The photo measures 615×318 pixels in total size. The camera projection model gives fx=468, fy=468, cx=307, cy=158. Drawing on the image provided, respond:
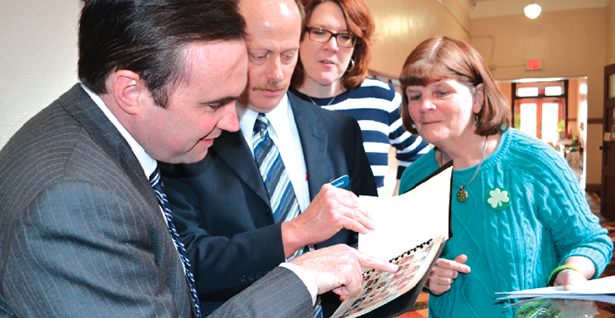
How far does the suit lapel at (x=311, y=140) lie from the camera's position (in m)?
1.46

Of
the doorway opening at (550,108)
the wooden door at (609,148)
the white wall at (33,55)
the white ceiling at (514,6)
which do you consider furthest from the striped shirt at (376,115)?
the doorway opening at (550,108)

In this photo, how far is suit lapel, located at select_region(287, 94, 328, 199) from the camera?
4.78 ft

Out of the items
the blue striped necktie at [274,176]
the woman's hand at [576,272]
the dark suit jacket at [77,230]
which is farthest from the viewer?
the blue striped necktie at [274,176]

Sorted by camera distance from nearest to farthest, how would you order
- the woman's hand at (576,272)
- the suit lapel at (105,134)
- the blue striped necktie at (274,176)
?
the suit lapel at (105,134), the woman's hand at (576,272), the blue striped necktie at (274,176)

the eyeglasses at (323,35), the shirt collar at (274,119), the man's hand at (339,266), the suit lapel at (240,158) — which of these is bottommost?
the man's hand at (339,266)

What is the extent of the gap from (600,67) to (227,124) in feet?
39.4

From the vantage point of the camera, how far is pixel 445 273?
1.45m

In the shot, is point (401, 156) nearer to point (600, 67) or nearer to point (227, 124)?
point (227, 124)

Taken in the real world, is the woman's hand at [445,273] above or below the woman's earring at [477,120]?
below

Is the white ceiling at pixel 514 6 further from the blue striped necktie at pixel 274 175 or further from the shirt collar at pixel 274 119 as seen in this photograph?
the blue striped necktie at pixel 274 175

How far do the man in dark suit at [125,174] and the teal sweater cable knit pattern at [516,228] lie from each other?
595mm

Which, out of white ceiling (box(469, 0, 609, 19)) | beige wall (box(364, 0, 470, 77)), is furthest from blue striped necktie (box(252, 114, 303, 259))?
white ceiling (box(469, 0, 609, 19))

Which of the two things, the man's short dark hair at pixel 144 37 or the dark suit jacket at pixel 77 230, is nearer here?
the dark suit jacket at pixel 77 230

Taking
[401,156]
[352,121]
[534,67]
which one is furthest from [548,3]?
[352,121]
